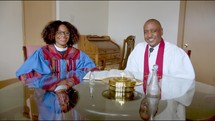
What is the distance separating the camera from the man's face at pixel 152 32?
205cm

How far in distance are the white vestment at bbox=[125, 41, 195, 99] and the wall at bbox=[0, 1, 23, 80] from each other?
2696 millimetres

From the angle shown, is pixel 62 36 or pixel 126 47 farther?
pixel 126 47

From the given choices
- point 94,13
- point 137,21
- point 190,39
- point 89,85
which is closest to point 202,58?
point 190,39

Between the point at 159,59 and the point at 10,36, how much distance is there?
3.05 meters

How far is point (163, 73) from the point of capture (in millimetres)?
Result: 2154

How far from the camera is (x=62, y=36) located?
2.08m

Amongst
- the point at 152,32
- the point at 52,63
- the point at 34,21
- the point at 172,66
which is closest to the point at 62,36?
→ the point at 52,63

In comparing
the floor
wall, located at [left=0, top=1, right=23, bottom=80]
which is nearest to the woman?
the floor

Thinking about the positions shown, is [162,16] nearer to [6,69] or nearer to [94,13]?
[94,13]

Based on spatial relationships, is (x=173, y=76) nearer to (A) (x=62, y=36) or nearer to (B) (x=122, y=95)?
(B) (x=122, y=95)

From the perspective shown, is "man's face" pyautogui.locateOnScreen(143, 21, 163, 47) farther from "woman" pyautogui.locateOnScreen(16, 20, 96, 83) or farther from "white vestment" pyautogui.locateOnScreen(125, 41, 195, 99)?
"woman" pyautogui.locateOnScreen(16, 20, 96, 83)

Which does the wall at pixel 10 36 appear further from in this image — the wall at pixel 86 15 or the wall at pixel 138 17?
the wall at pixel 138 17

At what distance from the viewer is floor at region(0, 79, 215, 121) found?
1.12 metres

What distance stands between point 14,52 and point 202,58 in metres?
3.48
